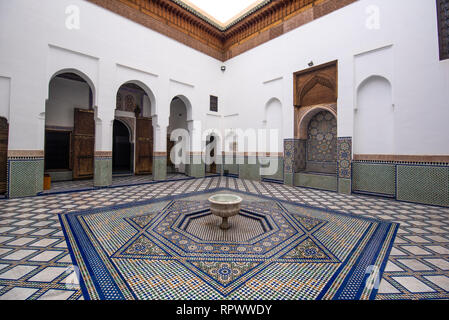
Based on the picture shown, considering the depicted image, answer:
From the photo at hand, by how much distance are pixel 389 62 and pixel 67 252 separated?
4.76m

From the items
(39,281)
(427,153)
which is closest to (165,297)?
(39,281)

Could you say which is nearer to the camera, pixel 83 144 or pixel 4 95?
pixel 4 95

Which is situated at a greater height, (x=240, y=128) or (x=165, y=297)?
(x=240, y=128)

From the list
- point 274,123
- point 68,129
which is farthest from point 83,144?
point 274,123

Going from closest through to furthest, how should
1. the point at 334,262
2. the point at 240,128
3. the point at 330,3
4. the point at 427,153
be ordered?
→ the point at 334,262 → the point at 427,153 → the point at 330,3 → the point at 240,128

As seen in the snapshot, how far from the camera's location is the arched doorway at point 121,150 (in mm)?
6336

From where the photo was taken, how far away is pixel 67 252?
1520mm

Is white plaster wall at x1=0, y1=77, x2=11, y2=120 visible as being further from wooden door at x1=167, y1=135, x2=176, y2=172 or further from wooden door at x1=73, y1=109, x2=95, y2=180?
wooden door at x1=167, y1=135, x2=176, y2=172

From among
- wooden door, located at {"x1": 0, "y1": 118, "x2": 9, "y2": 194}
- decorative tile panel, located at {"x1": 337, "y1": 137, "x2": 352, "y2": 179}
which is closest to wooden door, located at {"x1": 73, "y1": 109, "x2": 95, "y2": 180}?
wooden door, located at {"x1": 0, "y1": 118, "x2": 9, "y2": 194}

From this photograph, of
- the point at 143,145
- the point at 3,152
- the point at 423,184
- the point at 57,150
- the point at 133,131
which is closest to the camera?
the point at 423,184

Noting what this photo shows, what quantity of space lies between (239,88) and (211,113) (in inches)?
41.6

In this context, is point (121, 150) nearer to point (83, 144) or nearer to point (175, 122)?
point (83, 144)
